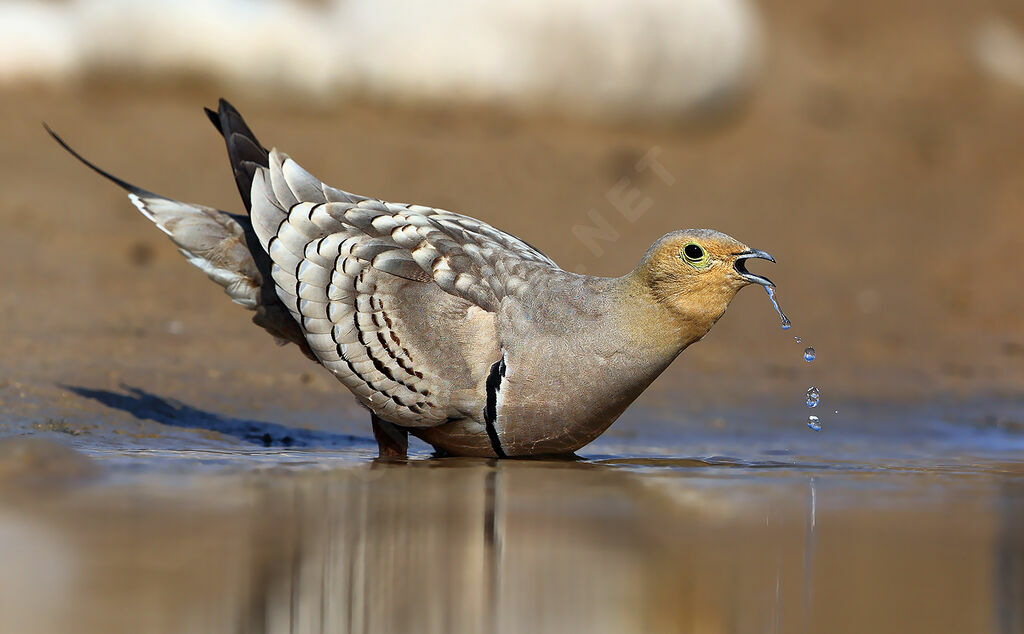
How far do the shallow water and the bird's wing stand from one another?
1.24 ft

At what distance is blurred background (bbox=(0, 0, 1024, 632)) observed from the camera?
3840 millimetres

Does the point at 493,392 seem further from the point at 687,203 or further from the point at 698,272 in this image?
the point at 687,203

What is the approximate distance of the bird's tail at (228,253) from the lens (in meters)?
6.59

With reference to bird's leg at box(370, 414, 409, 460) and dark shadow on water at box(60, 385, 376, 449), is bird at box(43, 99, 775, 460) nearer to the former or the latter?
bird's leg at box(370, 414, 409, 460)

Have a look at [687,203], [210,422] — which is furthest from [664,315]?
[687,203]

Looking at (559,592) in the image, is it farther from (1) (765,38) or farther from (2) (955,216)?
(1) (765,38)

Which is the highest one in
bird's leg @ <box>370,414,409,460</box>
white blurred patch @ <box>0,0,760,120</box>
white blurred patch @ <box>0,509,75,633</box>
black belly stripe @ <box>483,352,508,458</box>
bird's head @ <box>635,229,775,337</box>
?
white blurred patch @ <box>0,0,760,120</box>

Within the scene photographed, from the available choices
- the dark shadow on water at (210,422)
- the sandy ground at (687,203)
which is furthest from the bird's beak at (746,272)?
the sandy ground at (687,203)

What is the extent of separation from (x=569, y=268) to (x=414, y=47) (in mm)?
3227

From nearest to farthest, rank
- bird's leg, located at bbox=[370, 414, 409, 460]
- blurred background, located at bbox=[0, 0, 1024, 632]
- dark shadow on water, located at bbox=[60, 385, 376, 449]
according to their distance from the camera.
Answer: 1. blurred background, located at bbox=[0, 0, 1024, 632]
2. bird's leg, located at bbox=[370, 414, 409, 460]
3. dark shadow on water, located at bbox=[60, 385, 376, 449]

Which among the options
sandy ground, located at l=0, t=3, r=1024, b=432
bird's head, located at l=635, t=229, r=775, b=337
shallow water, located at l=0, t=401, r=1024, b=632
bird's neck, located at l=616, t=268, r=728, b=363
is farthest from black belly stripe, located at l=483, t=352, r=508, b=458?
sandy ground, located at l=0, t=3, r=1024, b=432

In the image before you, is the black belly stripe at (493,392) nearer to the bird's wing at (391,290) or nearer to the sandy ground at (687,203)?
the bird's wing at (391,290)

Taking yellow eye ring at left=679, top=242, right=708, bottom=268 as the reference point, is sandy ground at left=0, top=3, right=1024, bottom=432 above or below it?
above

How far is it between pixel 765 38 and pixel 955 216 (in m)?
3.04
